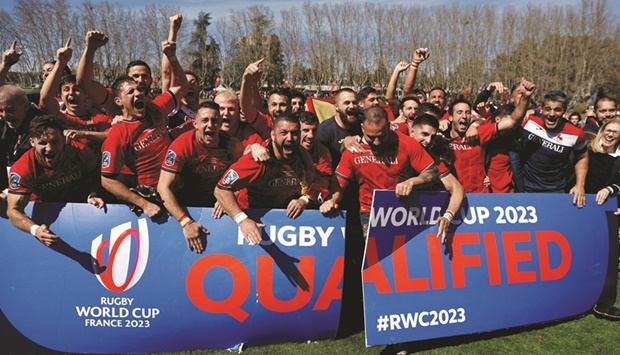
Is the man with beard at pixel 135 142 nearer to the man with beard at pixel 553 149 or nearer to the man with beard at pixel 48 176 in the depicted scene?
the man with beard at pixel 48 176

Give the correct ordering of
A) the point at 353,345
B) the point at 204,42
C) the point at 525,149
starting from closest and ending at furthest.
→ 1. the point at 353,345
2. the point at 525,149
3. the point at 204,42

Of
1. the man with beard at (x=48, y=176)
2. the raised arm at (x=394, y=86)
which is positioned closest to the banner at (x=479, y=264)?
the man with beard at (x=48, y=176)

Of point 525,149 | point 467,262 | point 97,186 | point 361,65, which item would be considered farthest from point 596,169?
point 361,65

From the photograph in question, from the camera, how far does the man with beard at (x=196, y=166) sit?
3.96 m

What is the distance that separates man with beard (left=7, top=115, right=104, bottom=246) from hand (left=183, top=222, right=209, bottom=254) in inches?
32.8

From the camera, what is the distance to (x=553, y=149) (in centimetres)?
512

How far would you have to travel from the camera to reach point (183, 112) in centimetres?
622

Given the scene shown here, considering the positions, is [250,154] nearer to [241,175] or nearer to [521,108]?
[241,175]

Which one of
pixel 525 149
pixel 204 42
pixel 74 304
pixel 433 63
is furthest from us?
pixel 433 63

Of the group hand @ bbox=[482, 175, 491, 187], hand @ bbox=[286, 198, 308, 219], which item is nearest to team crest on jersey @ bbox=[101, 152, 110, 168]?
hand @ bbox=[286, 198, 308, 219]

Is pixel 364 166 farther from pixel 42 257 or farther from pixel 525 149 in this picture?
pixel 42 257

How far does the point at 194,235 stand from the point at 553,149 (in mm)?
4161

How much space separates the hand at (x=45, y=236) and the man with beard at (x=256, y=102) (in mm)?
2496

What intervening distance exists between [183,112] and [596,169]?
5499mm
